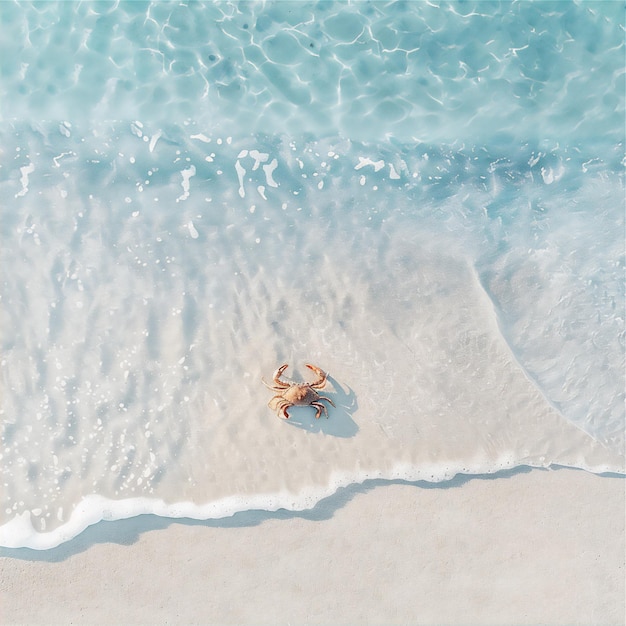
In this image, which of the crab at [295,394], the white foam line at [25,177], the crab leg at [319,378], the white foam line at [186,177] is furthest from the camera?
the white foam line at [186,177]

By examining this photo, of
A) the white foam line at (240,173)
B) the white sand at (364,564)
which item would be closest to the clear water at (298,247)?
the white foam line at (240,173)

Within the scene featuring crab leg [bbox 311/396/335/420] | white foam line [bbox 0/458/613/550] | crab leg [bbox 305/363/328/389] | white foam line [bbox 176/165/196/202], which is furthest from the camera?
white foam line [bbox 176/165/196/202]

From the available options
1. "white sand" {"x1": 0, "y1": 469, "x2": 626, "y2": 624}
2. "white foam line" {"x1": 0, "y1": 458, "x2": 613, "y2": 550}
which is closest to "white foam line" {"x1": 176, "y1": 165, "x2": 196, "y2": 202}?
"white foam line" {"x1": 0, "y1": 458, "x2": 613, "y2": 550}

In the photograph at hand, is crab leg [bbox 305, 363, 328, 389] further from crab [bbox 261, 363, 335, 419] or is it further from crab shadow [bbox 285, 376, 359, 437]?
crab shadow [bbox 285, 376, 359, 437]

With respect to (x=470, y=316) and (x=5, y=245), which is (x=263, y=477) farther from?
(x=5, y=245)

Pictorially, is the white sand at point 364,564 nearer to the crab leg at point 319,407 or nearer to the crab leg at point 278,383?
the crab leg at point 319,407

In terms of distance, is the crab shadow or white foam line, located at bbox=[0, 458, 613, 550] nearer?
white foam line, located at bbox=[0, 458, 613, 550]

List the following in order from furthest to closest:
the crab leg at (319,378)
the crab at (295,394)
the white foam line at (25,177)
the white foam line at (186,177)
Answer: the white foam line at (186,177) → the white foam line at (25,177) → the crab leg at (319,378) → the crab at (295,394)
